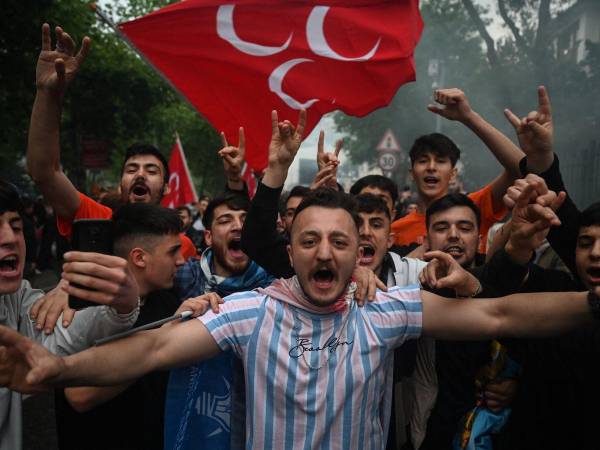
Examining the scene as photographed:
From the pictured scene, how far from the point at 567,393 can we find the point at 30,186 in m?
35.6

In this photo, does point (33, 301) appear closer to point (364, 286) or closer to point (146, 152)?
point (364, 286)

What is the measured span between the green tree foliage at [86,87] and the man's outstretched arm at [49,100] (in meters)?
8.79

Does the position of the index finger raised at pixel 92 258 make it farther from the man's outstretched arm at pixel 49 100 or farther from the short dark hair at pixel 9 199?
the man's outstretched arm at pixel 49 100

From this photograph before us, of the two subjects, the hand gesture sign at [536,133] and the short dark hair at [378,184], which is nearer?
the hand gesture sign at [536,133]

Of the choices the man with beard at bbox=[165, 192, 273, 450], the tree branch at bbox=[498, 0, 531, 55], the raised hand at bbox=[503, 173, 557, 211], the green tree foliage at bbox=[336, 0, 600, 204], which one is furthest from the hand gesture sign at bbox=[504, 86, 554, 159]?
the tree branch at bbox=[498, 0, 531, 55]

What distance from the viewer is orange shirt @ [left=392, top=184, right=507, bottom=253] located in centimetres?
396

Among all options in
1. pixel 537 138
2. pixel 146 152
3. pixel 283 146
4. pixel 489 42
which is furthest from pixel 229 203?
pixel 489 42

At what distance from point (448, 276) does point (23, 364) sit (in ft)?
4.55

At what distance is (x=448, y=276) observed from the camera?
2186 millimetres

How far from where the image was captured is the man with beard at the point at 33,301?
1800 mm

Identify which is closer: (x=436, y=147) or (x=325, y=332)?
(x=325, y=332)

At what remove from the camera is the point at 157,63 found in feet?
14.2

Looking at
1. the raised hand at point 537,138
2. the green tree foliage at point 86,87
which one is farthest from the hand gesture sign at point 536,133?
the green tree foliage at point 86,87

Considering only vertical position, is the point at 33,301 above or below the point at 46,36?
below
